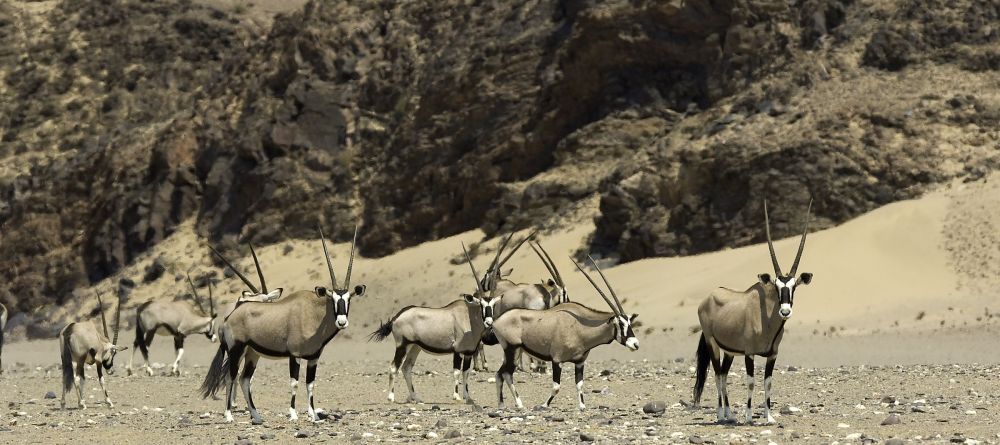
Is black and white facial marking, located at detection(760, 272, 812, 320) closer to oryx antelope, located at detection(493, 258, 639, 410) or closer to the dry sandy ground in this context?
the dry sandy ground

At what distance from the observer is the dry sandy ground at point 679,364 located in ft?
43.5

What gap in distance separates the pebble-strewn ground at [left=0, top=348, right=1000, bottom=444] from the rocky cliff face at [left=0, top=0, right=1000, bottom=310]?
12.9 meters

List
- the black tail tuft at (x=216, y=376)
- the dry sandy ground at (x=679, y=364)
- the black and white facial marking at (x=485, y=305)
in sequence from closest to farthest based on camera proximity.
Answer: the dry sandy ground at (x=679, y=364), the black tail tuft at (x=216, y=376), the black and white facial marking at (x=485, y=305)

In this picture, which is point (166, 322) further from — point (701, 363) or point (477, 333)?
point (701, 363)

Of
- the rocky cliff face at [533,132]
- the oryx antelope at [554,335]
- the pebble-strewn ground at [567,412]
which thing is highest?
the rocky cliff face at [533,132]

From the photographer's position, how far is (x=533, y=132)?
44469 millimetres

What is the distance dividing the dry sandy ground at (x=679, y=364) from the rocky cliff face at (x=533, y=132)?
1.74 meters

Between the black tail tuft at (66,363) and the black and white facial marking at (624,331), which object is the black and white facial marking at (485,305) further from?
the black tail tuft at (66,363)

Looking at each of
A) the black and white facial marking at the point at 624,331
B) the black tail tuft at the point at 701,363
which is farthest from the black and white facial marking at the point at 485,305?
the black tail tuft at the point at 701,363

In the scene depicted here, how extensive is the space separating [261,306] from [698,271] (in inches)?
790

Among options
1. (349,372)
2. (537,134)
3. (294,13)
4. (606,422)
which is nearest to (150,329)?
(349,372)

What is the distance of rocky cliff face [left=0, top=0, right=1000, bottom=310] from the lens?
35250 millimetres

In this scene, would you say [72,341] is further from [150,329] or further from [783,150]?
[783,150]

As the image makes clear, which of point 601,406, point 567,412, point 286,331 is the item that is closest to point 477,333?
point 601,406
